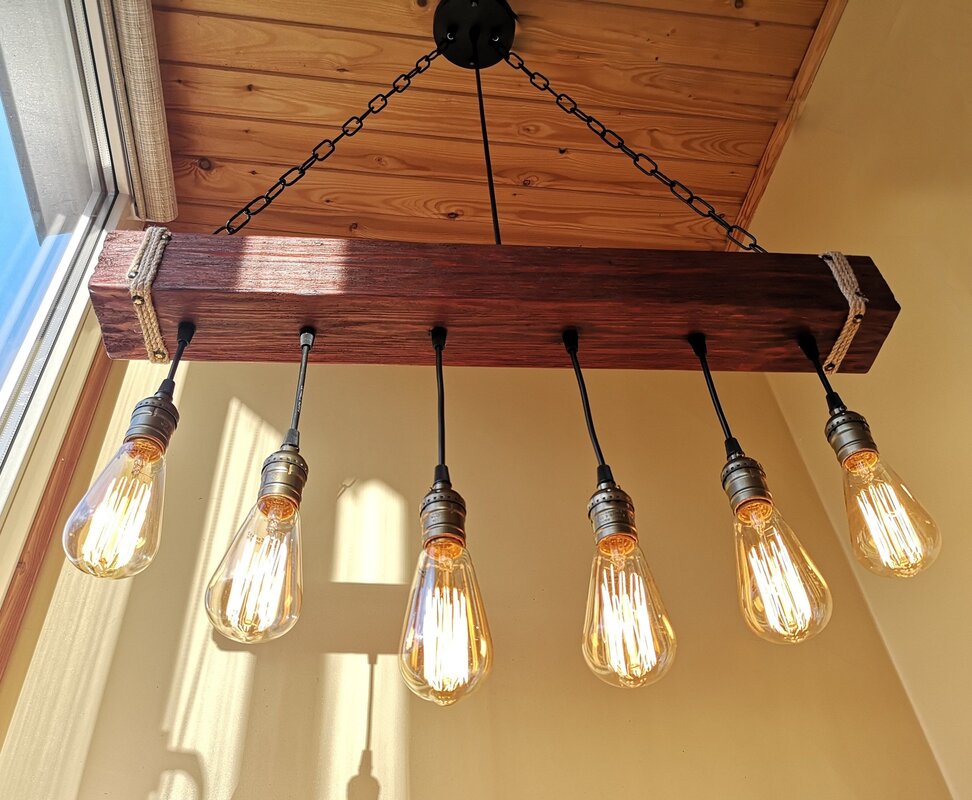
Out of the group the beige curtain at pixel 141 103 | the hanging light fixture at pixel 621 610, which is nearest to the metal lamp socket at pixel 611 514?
the hanging light fixture at pixel 621 610

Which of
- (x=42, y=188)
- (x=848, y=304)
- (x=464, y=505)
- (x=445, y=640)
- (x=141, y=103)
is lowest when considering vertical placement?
(x=445, y=640)

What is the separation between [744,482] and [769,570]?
3.2 inches

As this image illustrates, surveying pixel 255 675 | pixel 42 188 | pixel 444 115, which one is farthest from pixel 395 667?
pixel 444 115

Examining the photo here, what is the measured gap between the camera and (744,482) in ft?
2.22

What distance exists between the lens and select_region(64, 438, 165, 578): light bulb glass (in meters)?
0.63

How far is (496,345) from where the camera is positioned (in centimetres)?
83

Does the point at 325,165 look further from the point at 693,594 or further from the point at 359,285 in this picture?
the point at 693,594

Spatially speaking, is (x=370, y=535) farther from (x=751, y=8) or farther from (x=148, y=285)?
(x=751, y=8)

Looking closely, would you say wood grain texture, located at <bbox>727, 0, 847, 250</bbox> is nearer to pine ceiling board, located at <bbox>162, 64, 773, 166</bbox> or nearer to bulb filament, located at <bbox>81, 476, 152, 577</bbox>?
pine ceiling board, located at <bbox>162, 64, 773, 166</bbox>

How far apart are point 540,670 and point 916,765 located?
0.55 m

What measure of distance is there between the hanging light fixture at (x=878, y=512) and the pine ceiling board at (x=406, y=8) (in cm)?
88

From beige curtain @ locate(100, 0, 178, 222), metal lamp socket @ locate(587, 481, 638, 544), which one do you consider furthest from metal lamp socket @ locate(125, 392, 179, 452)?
Result: beige curtain @ locate(100, 0, 178, 222)

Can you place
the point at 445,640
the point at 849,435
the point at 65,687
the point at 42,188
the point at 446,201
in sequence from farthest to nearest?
the point at 446,201, the point at 42,188, the point at 65,687, the point at 849,435, the point at 445,640

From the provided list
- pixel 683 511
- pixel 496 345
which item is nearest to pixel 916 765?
pixel 683 511
